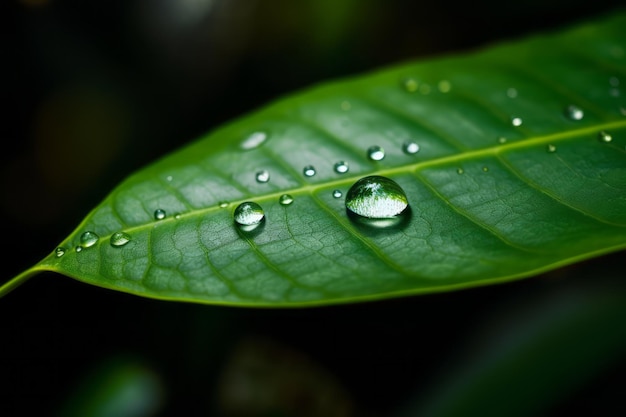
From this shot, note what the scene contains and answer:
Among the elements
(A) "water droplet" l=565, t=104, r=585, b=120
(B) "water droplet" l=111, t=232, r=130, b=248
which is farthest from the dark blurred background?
(B) "water droplet" l=111, t=232, r=130, b=248

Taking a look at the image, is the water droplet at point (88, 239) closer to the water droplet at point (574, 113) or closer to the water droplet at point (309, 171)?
the water droplet at point (309, 171)

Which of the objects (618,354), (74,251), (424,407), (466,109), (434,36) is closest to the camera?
(74,251)

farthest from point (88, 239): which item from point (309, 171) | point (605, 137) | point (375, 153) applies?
point (605, 137)

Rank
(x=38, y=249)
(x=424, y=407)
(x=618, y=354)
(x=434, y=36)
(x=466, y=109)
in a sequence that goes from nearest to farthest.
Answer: (x=466, y=109) < (x=618, y=354) < (x=424, y=407) < (x=38, y=249) < (x=434, y=36)

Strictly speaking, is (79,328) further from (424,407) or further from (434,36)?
(434,36)

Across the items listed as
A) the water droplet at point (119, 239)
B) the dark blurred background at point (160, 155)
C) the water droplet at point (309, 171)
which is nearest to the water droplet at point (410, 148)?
the water droplet at point (309, 171)

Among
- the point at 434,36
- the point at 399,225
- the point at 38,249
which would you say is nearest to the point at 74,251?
the point at 399,225

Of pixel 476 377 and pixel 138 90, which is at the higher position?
pixel 138 90

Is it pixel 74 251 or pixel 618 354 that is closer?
pixel 74 251
